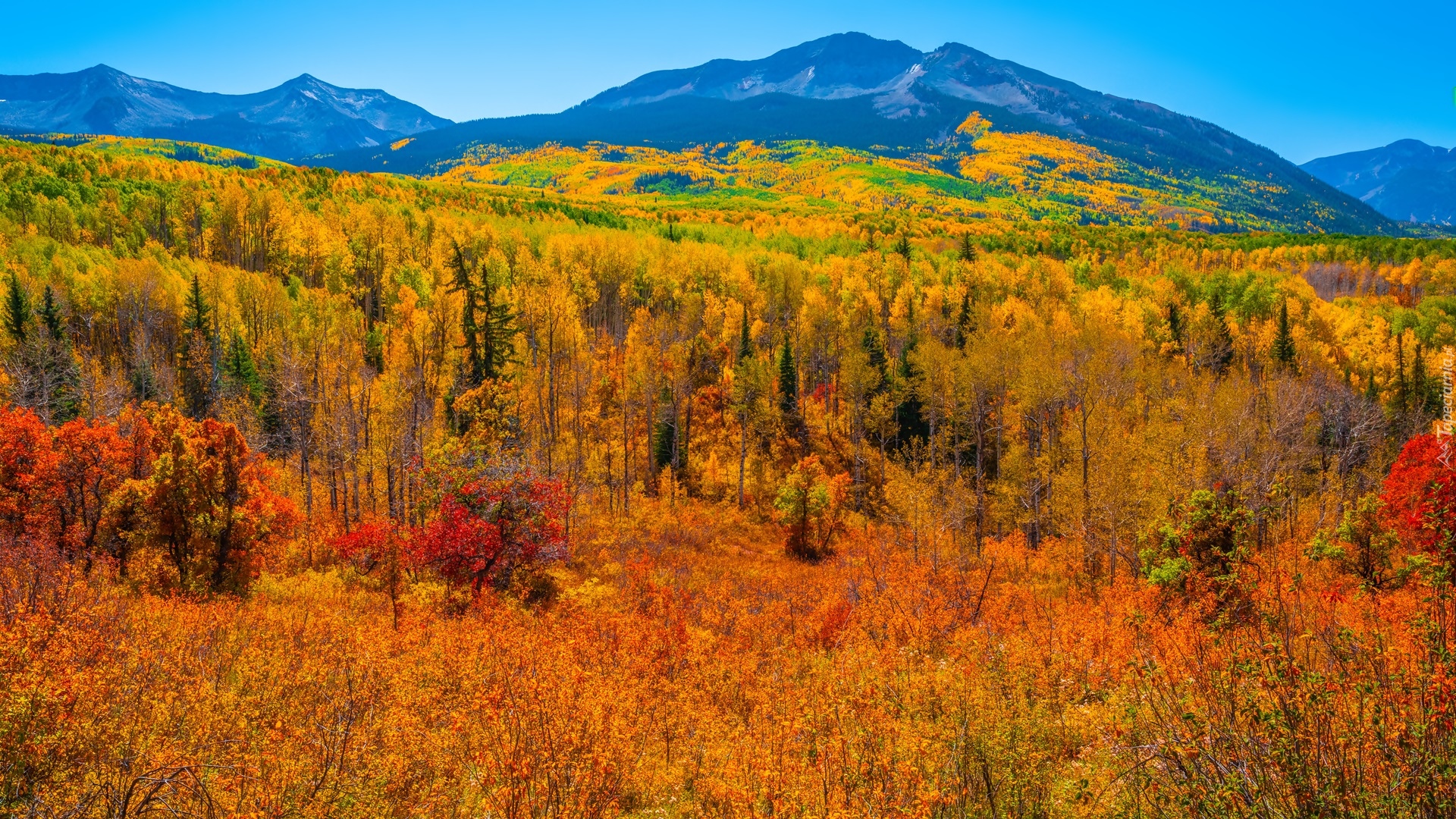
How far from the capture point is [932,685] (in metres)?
17.5

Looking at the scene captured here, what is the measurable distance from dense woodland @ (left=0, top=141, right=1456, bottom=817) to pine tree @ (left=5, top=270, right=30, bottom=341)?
0.94 ft

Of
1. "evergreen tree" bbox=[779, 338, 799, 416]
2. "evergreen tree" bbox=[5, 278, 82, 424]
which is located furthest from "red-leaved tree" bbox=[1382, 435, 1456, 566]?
"evergreen tree" bbox=[5, 278, 82, 424]

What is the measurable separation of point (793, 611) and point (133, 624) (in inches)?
964

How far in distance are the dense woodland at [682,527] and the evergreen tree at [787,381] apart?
33cm

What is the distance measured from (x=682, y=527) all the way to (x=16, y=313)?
5259 centimetres

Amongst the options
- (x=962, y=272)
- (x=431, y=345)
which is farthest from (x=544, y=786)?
(x=962, y=272)

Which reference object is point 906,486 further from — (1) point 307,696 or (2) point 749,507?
(1) point 307,696

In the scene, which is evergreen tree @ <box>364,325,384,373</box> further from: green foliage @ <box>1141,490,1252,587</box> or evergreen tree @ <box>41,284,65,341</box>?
green foliage @ <box>1141,490,1252,587</box>

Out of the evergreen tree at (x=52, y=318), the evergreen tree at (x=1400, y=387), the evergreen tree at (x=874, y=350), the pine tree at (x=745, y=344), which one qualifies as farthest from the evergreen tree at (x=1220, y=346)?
the evergreen tree at (x=52, y=318)

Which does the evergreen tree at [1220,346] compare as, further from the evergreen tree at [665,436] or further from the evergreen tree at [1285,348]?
the evergreen tree at [665,436]

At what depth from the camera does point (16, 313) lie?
177 ft

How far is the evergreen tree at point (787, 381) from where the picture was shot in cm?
6694

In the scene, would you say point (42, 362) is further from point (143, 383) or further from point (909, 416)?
point (909, 416)

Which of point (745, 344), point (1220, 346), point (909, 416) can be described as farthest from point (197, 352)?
point (1220, 346)
